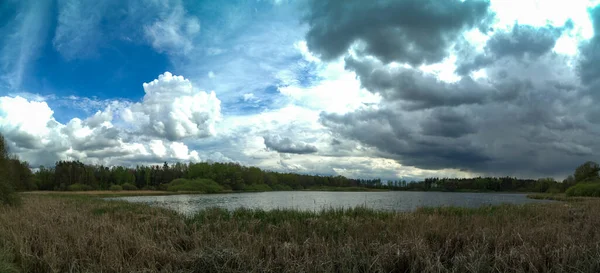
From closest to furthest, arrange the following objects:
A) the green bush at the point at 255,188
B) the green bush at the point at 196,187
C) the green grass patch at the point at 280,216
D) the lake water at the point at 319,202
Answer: the green grass patch at the point at 280,216 → the lake water at the point at 319,202 → the green bush at the point at 196,187 → the green bush at the point at 255,188

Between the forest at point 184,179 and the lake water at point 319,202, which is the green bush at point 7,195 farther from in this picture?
the forest at point 184,179

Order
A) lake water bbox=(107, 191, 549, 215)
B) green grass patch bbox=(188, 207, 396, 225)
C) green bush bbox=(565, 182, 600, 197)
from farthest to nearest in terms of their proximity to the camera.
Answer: green bush bbox=(565, 182, 600, 197)
lake water bbox=(107, 191, 549, 215)
green grass patch bbox=(188, 207, 396, 225)

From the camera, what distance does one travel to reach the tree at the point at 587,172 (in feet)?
253

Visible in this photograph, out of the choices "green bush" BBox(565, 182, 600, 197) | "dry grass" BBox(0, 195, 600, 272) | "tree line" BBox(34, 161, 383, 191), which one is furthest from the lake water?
"tree line" BBox(34, 161, 383, 191)

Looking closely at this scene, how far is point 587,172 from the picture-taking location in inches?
3127

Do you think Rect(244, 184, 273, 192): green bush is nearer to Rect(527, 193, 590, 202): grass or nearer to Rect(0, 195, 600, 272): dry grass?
Rect(527, 193, 590, 202): grass

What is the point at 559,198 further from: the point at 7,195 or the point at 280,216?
the point at 7,195

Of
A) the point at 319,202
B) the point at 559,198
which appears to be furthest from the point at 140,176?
the point at 559,198

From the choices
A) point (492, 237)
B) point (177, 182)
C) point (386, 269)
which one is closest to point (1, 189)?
point (386, 269)

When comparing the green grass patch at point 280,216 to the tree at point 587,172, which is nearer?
the green grass patch at point 280,216

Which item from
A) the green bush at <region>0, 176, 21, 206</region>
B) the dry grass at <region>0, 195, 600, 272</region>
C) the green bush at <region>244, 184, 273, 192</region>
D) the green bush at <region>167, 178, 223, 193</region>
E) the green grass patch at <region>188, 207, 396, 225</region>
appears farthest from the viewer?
the green bush at <region>244, 184, 273, 192</region>

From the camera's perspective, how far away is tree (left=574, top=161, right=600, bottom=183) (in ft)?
253

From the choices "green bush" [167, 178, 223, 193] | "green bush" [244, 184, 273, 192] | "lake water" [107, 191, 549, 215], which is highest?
"lake water" [107, 191, 549, 215]

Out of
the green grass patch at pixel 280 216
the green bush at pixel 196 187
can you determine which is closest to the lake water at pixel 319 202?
the green grass patch at pixel 280 216
